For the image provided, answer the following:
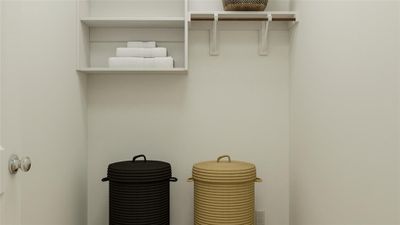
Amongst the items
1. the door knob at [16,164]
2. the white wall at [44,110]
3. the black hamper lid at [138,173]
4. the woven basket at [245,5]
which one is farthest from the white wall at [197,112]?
the door knob at [16,164]

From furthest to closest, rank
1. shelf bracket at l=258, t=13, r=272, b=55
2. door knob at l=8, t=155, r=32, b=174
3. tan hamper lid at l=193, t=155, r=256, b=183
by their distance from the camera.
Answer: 1. shelf bracket at l=258, t=13, r=272, b=55
2. tan hamper lid at l=193, t=155, r=256, b=183
3. door knob at l=8, t=155, r=32, b=174

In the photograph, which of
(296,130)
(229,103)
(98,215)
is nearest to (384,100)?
(296,130)

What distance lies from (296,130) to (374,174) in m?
1.18

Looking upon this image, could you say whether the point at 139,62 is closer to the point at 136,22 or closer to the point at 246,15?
the point at 136,22

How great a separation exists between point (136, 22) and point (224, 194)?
1238 millimetres

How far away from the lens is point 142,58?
2.77 m

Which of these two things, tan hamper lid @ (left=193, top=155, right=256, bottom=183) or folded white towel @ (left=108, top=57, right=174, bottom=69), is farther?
folded white towel @ (left=108, top=57, right=174, bottom=69)

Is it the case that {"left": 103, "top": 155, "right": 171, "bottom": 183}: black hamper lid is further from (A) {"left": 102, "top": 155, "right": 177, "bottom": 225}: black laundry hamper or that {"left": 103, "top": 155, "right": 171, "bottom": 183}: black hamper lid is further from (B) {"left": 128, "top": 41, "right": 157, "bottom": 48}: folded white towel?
(B) {"left": 128, "top": 41, "right": 157, "bottom": 48}: folded white towel

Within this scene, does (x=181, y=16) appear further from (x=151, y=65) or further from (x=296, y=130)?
(x=296, y=130)

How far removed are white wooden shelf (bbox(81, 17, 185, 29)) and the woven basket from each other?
0.31 m

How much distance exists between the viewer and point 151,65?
2762 mm

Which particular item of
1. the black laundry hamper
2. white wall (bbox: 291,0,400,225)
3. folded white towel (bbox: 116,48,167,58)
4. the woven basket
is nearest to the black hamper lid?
the black laundry hamper

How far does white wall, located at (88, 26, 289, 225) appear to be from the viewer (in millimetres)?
3016

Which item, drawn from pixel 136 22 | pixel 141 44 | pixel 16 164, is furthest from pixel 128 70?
pixel 16 164
